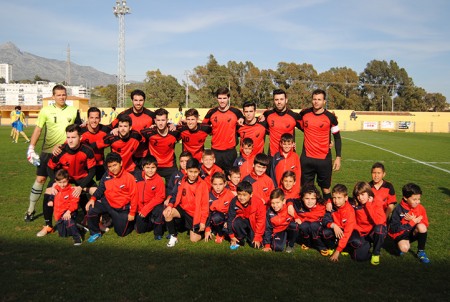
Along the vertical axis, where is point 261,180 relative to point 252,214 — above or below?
above

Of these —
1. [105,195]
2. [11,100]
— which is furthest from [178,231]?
[11,100]

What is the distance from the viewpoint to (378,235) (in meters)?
4.08

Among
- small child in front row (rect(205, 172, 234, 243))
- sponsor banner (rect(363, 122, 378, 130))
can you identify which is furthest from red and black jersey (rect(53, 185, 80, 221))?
sponsor banner (rect(363, 122, 378, 130))

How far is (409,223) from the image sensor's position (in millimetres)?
4281

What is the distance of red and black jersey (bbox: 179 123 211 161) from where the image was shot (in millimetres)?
5891

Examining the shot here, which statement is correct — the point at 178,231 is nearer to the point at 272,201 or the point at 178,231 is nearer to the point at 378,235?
the point at 272,201

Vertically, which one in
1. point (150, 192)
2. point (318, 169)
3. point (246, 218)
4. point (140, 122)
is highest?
point (140, 122)

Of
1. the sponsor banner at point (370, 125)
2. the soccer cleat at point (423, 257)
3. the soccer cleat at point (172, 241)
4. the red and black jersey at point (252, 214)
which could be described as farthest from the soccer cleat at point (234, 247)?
the sponsor banner at point (370, 125)

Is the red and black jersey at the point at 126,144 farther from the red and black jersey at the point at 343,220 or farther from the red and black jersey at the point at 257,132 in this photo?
the red and black jersey at the point at 343,220

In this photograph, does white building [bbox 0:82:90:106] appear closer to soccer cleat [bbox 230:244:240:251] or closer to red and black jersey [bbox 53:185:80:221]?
red and black jersey [bbox 53:185:80:221]

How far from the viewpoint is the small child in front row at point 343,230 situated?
4.08 m

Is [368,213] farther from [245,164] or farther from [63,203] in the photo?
[63,203]

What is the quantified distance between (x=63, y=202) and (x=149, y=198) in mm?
1124

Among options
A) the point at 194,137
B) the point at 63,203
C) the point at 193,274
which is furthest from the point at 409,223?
the point at 63,203
